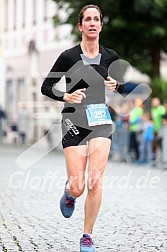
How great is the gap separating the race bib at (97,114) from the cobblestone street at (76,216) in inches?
39.5

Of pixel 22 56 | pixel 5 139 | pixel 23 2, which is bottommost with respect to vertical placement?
pixel 5 139

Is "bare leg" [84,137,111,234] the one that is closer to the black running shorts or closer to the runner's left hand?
the black running shorts

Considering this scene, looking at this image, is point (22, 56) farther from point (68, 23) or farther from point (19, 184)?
point (19, 184)

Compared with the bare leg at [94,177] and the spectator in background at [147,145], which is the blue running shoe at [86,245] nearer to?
the bare leg at [94,177]

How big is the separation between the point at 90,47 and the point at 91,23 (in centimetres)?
18

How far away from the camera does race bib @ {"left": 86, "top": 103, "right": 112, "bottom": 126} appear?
6.20 metres

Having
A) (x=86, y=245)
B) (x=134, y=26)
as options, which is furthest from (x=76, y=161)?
(x=134, y=26)

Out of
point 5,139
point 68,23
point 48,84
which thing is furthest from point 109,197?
point 5,139

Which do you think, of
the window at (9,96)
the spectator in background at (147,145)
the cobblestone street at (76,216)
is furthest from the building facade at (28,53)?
the cobblestone street at (76,216)

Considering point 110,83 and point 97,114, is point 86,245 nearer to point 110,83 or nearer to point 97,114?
point 97,114

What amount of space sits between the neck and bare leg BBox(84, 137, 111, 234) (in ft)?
2.11

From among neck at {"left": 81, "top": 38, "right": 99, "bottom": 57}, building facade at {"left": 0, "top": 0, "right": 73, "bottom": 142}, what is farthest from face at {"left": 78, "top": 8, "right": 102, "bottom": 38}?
building facade at {"left": 0, "top": 0, "right": 73, "bottom": 142}

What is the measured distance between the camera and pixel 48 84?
20.9ft

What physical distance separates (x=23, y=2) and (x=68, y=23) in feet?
63.9
